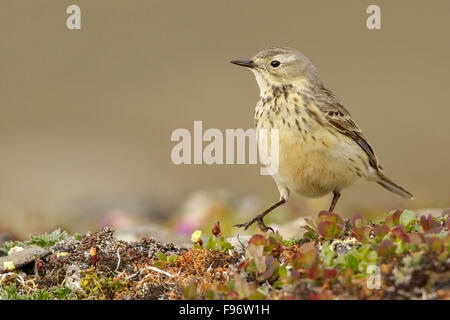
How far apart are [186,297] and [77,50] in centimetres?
2090

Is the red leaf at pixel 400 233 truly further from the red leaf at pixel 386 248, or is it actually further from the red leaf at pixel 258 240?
the red leaf at pixel 258 240

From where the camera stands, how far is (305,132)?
754 cm

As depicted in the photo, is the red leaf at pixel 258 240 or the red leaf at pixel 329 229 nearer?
the red leaf at pixel 258 240

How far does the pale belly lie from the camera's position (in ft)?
24.4

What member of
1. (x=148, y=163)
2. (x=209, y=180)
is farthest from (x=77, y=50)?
(x=209, y=180)

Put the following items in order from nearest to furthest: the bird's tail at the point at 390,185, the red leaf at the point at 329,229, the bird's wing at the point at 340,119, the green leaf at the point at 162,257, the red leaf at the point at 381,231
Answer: the red leaf at the point at 381,231, the red leaf at the point at 329,229, the green leaf at the point at 162,257, the bird's wing at the point at 340,119, the bird's tail at the point at 390,185

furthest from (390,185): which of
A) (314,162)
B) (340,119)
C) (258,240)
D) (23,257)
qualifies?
(23,257)

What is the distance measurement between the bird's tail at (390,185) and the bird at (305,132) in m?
0.18

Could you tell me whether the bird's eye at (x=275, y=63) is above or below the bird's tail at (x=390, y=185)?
above

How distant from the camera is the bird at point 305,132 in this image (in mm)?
7477

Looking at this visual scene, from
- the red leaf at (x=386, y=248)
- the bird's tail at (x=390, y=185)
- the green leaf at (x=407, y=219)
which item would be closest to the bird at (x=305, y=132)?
the bird's tail at (x=390, y=185)

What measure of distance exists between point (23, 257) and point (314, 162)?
2.97 meters

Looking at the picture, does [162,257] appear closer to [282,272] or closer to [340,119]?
[282,272]

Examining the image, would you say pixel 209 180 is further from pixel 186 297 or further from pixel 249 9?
pixel 249 9
